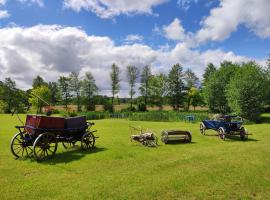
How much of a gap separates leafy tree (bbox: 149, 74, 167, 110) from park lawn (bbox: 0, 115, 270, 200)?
63521 mm

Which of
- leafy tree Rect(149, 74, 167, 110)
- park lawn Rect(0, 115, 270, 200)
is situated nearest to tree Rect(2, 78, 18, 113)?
leafy tree Rect(149, 74, 167, 110)

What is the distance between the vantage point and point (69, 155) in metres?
13.2

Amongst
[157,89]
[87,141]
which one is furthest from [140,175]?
[157,89]

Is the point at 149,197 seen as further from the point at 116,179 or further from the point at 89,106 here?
the point at 89,106

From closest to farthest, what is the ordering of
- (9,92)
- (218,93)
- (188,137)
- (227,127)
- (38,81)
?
(188,137) < (227,127) < (218,93) < (9,92) < (38,81)

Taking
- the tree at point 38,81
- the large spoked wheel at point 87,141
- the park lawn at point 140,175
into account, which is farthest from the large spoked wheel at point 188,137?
the tree at point 38,81

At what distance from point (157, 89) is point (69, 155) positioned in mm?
65257

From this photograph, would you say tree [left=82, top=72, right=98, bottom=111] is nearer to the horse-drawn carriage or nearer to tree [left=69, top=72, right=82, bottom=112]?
tree [left=69, top=72, right=82, bottom=112]

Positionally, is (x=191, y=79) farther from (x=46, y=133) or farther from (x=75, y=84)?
(x=46, y=133)

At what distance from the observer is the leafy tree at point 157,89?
77188mm

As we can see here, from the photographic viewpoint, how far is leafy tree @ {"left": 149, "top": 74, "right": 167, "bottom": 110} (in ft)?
253

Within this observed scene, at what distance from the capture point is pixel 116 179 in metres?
8.91

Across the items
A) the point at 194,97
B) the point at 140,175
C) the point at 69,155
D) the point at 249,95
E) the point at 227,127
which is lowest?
the point at 140,175

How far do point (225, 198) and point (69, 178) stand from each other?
5281 millimetres
